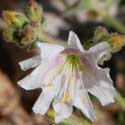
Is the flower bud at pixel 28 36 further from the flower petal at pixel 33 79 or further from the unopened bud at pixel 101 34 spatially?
the unopened bud at pixel 101 34

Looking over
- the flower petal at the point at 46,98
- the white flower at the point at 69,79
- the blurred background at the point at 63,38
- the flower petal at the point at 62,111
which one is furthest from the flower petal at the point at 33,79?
the blurred background at the point at 63,38

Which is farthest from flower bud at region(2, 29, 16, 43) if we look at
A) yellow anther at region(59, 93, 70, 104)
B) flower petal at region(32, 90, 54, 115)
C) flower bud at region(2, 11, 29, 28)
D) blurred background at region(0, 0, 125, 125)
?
blurred background at region(0, 0, 125, 125)

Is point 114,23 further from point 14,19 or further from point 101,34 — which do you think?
point 14,19

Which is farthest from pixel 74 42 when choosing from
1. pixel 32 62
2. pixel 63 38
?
pixel 63 38

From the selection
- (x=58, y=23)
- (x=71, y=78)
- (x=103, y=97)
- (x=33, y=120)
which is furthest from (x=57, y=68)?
(x=58, y=23)

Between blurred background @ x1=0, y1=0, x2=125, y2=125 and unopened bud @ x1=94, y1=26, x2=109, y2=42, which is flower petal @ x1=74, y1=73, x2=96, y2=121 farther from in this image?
blurred background @ x1=0, y1=0, x2=125, y2=125

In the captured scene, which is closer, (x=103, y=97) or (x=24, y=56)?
(x=103, y=97)

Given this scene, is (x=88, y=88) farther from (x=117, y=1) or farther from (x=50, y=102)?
(x=117, y=1)
